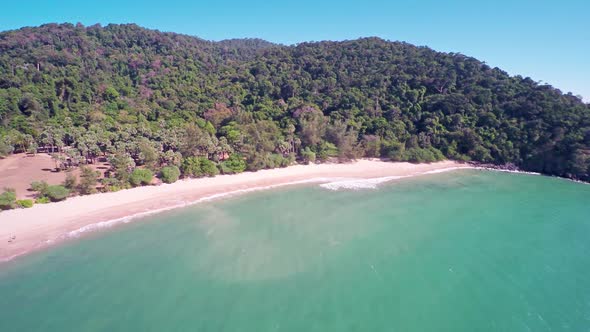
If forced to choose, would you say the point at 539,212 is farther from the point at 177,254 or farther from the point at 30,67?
the point at 30,67

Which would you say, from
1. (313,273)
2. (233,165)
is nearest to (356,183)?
(233,165)

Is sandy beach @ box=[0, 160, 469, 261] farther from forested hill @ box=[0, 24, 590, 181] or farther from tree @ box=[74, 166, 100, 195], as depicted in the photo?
forested hill @ box=[0, 24, 590, 181]

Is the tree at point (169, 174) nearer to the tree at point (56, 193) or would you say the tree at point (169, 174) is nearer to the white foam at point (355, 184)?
the tree at point (56, 193)

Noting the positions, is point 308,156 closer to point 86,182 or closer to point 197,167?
point 197,167

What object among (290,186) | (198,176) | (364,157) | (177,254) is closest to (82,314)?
(177,254)

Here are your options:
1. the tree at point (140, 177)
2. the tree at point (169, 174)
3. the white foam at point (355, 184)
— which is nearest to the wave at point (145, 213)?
the white foam at point (355, 184)

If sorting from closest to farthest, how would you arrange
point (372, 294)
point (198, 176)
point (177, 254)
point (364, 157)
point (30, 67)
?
point (372, 294), point (177, 254), point (198, 176), point (364, 157), point (30, 67)
